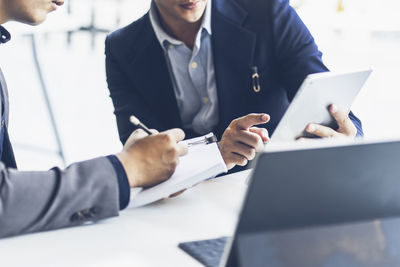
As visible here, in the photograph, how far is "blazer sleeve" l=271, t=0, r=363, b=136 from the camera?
156 cm

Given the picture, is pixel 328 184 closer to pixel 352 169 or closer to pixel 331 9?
pixel 352 169

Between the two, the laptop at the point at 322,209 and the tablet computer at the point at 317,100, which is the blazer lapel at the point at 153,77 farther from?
the laptop at the point at 322,209

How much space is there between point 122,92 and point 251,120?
0.63 meters

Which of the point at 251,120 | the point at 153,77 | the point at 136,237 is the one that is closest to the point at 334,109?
the point at 251,120

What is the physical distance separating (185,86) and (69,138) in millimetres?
2019

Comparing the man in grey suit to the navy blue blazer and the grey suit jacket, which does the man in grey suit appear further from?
the navy blue blazer

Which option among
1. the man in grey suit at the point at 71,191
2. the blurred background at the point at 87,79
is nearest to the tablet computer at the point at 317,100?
the man in grey suit at the point at 71,191

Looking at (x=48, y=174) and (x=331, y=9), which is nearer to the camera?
(x=48, y=174)

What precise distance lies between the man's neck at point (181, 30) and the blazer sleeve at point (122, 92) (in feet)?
0.57

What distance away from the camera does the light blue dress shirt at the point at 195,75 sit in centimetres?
165

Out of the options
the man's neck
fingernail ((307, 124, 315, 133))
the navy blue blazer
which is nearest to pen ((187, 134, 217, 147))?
fingernail ((307, 124, 315, 133))

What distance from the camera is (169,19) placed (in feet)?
5.58

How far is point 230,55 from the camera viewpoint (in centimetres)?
162

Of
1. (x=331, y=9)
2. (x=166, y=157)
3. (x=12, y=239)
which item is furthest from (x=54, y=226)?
(x=331, y=9)
